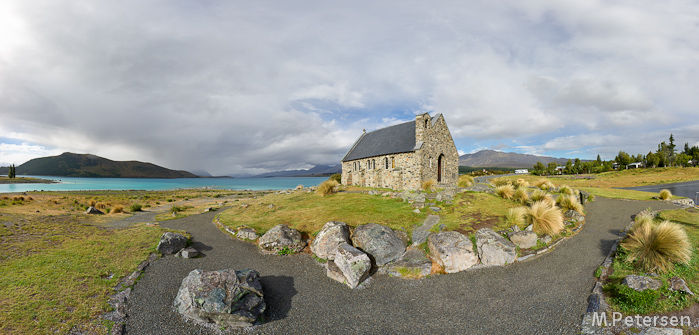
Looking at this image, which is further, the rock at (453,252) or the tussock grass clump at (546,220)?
the tussock grass clump at (546,220)

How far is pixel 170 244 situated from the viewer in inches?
499

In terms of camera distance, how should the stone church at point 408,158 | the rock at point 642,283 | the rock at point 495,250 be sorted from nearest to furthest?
the rock at point 642,283, the rock at point 495,250, the stone church at point 408,158

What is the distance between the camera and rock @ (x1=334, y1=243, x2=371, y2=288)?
9.16m

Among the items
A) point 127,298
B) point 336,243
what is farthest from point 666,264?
point 127,298

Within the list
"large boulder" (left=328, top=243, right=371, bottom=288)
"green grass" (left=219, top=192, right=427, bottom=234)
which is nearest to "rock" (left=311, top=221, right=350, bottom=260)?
"large boulder" (left=328, top=243, right=371, bottom=288)

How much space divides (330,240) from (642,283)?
10.9m

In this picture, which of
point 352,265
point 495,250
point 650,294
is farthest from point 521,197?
point 352,265

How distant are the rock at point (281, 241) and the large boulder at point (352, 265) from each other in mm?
3410

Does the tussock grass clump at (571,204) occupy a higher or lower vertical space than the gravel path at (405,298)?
higher

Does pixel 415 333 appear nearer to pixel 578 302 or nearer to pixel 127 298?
pixel 578 302

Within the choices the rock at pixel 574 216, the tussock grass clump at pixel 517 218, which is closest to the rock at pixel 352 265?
the tussock grass clump at pixel 517 218

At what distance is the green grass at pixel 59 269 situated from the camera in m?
6.61

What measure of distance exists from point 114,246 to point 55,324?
7880 mm

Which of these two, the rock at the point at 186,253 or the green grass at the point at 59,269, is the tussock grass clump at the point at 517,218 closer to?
the rock at the point at 186,253
